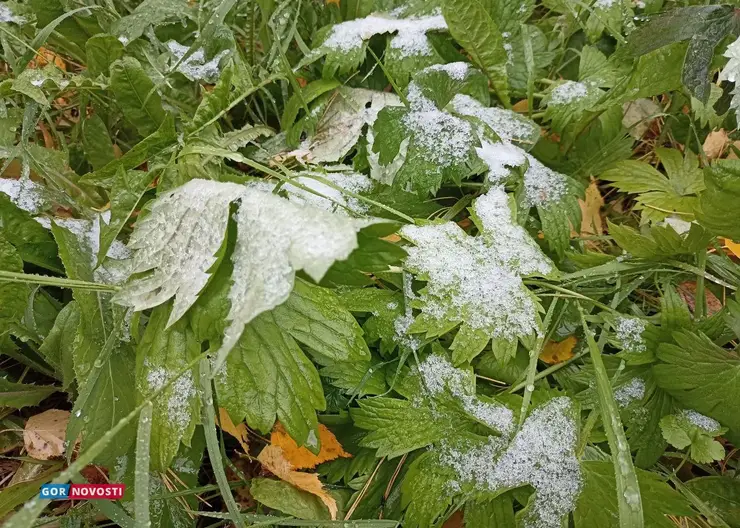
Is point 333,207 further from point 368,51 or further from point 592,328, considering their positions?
point 592,328

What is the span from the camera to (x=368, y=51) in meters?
1.42

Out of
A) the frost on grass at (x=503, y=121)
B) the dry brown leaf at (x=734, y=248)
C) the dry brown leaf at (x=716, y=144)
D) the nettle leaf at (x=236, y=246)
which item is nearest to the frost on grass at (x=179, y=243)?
the nettle leaf at (x=236, y=246)

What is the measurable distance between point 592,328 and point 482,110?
0.61m

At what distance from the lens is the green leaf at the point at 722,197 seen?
0.91 m

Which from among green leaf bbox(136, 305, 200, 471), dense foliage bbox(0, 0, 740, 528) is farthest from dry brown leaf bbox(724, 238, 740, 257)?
green leaf bbox(136, 305, 200, 471)

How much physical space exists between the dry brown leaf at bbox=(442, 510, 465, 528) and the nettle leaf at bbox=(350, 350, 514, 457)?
0.64 ft

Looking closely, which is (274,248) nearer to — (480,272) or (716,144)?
(480,272)

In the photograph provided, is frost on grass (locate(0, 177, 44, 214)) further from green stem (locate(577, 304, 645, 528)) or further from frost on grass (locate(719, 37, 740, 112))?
frost on grass (locate(719, 37, 740, 112))

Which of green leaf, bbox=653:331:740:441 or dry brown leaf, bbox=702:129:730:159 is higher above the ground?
dry brown leaf, bbox=702:129:730:159

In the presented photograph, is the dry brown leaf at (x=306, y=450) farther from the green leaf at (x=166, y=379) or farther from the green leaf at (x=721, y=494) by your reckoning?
the green leaf at (x=721, y=494)

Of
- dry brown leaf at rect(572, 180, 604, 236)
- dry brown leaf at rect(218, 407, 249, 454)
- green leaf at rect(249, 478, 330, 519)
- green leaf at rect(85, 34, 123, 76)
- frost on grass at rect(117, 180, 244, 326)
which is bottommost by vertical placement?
green leaf at rect(249, 478, 330, 519)

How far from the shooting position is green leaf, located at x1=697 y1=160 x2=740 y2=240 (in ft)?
2.98

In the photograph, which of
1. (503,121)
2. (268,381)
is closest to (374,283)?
(268,381)

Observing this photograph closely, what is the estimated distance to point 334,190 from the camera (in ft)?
4.04
